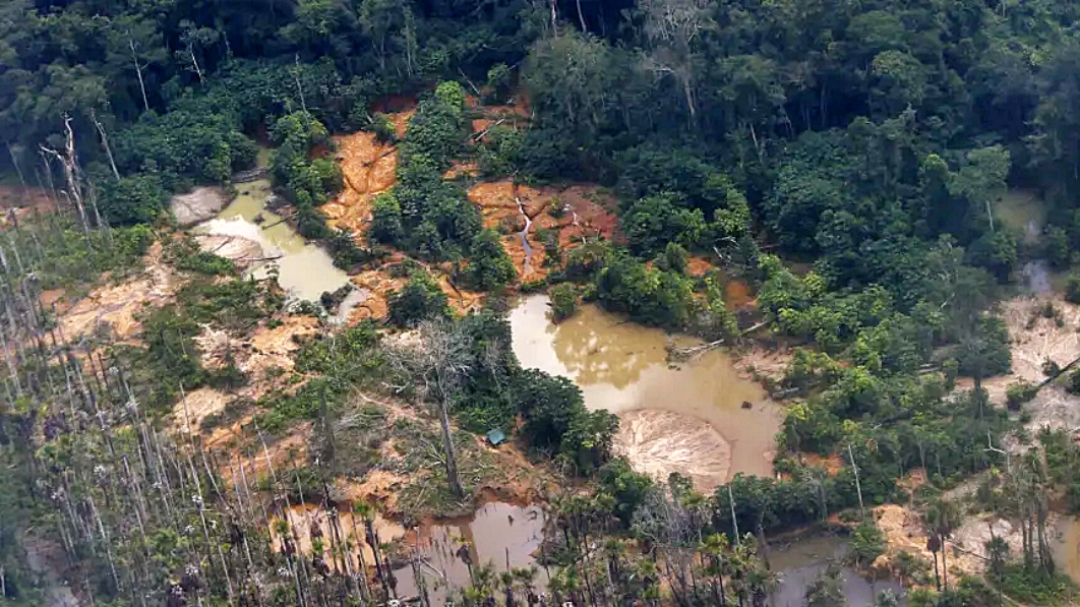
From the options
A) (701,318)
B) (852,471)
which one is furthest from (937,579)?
(701,318)

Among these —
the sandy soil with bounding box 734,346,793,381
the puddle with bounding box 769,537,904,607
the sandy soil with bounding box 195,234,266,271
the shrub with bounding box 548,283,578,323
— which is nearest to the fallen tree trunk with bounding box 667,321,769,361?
the sandy soil with bounding box 734,346,793,381

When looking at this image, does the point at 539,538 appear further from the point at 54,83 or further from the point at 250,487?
the point at 54,83

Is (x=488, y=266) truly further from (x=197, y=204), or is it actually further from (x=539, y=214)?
(x=197, y=204)

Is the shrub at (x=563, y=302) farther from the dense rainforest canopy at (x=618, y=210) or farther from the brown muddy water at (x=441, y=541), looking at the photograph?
the brown muddy water at (x=441, y=541)

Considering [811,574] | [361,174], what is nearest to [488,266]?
[361,174]

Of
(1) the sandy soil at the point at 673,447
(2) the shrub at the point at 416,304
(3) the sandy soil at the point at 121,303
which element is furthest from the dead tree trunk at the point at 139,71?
(1) the sandy soil at the point at 673,447

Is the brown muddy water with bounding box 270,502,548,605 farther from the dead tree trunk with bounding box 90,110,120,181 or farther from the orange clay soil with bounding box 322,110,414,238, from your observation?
the dead tree trunk with bounding box 90,110,120,181
